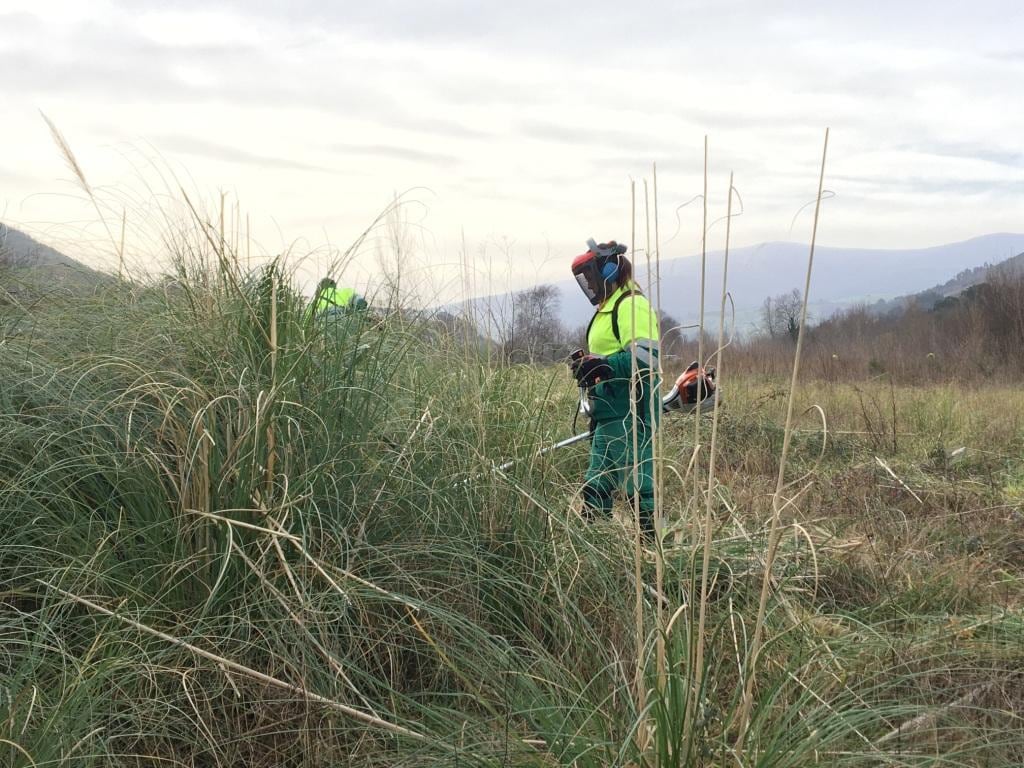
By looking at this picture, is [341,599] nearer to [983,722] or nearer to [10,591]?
[10,591]

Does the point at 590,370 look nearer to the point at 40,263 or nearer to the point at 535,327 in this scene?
the point at 535,327

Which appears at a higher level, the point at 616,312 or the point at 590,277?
the point at 590,277

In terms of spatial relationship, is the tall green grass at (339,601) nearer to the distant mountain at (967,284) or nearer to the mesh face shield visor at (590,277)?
the mesh face shield visor at (590,277)

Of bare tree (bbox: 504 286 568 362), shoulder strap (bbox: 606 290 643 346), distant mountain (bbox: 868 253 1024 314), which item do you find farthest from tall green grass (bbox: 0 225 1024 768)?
distant mountain (bbox: 868 253 1024 314)

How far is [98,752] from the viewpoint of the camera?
220 centimetres

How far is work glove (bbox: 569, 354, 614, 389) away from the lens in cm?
464

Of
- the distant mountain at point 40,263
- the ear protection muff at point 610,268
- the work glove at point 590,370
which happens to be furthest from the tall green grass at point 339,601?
the ear protection muff at point 610,268

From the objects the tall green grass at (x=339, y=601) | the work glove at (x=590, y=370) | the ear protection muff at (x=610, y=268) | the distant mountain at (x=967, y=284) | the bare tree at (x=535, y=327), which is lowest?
the tall green grass at (x=339, y=601)

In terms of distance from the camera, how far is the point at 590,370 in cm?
466

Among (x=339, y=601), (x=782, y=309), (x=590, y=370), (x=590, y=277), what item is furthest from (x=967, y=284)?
(x=339, y=601)

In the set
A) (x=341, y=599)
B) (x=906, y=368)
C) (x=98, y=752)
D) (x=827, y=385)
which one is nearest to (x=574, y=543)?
(x=341, y=599)

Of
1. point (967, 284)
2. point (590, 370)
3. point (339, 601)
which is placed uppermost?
point (967, 284)

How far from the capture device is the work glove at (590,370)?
4645 millimetres

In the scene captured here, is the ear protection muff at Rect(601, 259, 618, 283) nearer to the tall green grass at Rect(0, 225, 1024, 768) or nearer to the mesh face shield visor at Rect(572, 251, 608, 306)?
the mesh face shield visor at Rect(572, 251, 608, 306)
